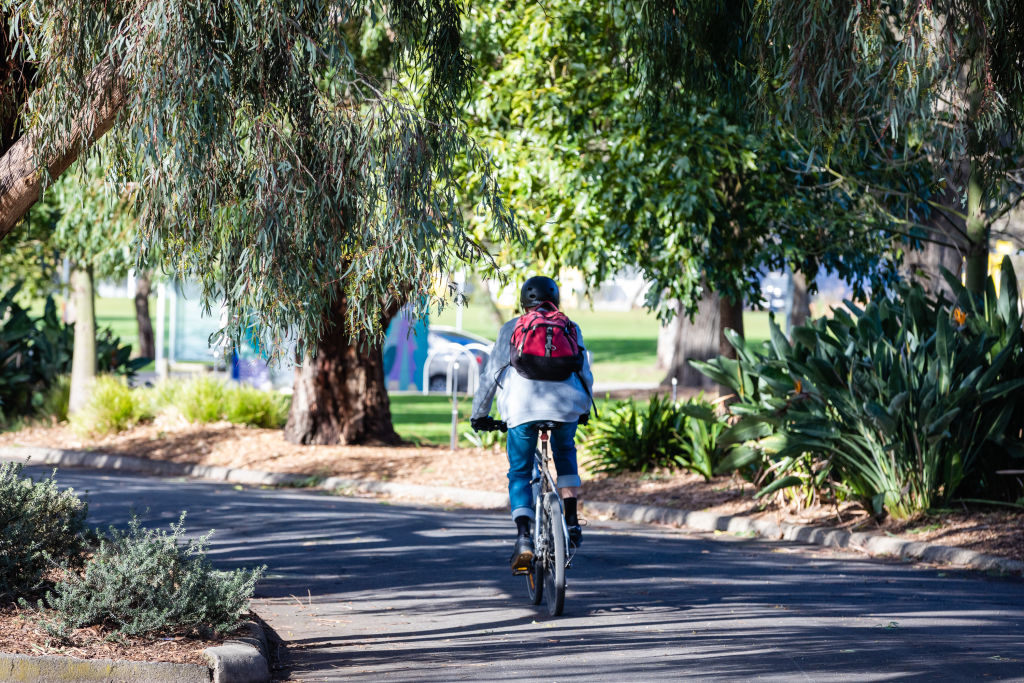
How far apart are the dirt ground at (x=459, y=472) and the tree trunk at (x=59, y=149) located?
720 centimetres

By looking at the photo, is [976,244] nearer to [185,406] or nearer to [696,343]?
[185,406]

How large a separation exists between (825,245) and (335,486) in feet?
21.3

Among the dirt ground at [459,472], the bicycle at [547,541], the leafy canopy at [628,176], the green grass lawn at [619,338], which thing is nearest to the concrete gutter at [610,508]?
the dirt ground at [459,472]

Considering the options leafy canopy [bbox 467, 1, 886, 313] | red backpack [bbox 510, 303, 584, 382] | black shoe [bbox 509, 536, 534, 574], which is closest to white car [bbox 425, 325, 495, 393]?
leafy canopy [bbox 467, 1, 886, 313]

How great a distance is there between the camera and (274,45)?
20.5 ft

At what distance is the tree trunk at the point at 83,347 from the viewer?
1969 centimetres

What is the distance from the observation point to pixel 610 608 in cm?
753

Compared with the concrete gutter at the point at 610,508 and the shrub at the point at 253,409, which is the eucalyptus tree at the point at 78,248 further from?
the concrete gutter at the point at 610,508

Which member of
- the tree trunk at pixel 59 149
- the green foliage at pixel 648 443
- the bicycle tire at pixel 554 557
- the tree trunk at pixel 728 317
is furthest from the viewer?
the tree trunk at pixel 728 317

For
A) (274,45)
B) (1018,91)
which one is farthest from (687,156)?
(274,45)

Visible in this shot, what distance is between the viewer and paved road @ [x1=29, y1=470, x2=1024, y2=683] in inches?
238

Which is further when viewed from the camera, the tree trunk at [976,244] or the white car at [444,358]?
the white car at [444,358]

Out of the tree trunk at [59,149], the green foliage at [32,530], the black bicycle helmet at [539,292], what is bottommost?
the green foliage at [32,530]

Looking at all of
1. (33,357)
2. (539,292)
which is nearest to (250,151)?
(539,292)
